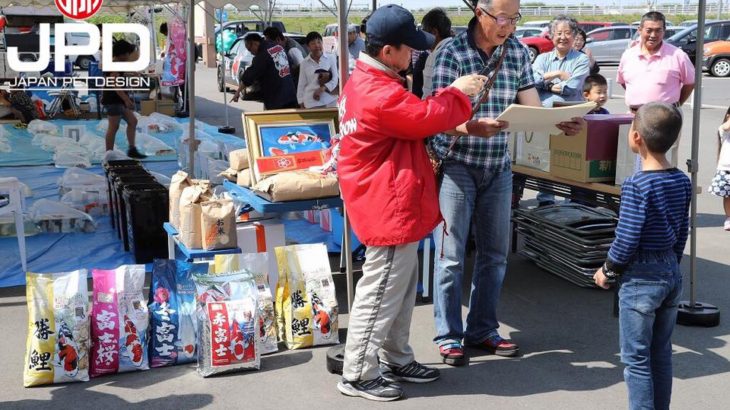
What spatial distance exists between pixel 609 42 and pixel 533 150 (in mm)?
25748

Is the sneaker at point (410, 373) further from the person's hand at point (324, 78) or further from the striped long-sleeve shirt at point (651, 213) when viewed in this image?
the person's hand at point (324, 78)

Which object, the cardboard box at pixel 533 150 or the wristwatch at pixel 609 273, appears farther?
the cardboard box at pixel 533 150

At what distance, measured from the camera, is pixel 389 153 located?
3826 millimetres

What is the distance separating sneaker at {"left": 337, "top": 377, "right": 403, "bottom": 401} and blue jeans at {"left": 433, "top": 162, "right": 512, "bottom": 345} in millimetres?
559

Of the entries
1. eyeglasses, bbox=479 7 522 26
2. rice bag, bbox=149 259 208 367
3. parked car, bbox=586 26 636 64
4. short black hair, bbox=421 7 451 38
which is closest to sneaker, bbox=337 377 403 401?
rice bag, bbox=149 259 208 367

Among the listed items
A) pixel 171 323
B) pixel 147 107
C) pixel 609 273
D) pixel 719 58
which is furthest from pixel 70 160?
pixel 719 58

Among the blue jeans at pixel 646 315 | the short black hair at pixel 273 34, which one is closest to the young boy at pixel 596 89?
the blue jeans at pixel 646 315

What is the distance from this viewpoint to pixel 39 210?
773cm

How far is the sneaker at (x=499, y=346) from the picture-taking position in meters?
4.68

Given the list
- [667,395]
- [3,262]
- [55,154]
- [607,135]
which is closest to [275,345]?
[667,395]

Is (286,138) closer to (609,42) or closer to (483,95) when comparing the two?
(483,95)

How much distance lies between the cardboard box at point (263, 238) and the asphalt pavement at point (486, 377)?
55 centimetres

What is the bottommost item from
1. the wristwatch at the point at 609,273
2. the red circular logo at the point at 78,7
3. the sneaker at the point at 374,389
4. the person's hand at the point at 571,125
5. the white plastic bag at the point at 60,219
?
the sneaker at the point at 374,389

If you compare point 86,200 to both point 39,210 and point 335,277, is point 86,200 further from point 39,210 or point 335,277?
point 335,277
